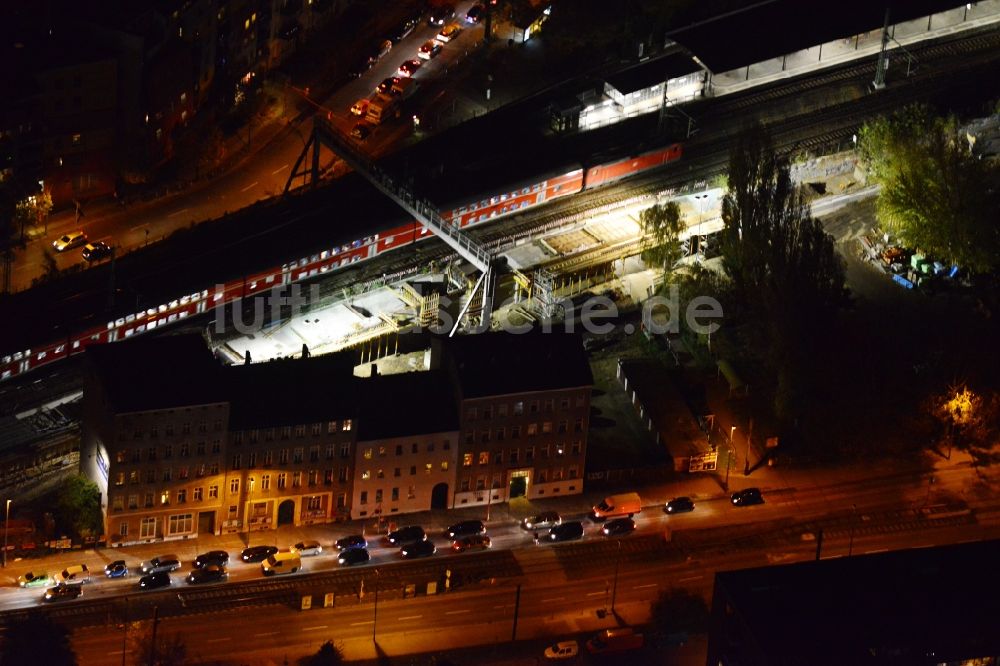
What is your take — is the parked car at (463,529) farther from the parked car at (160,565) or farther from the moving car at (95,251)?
the moving car at (95,251)

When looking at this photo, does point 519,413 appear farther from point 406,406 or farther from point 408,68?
point 408,68

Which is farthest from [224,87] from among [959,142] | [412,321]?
[959,142]

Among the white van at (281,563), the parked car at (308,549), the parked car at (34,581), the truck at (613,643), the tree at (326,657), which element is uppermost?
the parked car at (308,549)

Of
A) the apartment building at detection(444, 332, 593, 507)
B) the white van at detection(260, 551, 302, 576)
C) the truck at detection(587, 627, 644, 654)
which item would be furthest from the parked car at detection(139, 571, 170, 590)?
the truck at detection(587, 627, 644, 654)

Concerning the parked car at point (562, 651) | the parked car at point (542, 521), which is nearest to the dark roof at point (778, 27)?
the parked car at point (542, 521)

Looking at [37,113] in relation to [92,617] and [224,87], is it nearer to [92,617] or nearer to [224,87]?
[224,87]

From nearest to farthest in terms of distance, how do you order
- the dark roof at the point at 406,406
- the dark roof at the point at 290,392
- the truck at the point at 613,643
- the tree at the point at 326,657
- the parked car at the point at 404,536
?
the tree at the point at 326,657 < the truck at the point at 613,643 < the dark roof at the point at 290,392 < the parked car at the point at 404,536 < the dark roof at the point at 406,406

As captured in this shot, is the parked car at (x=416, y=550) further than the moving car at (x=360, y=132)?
No
